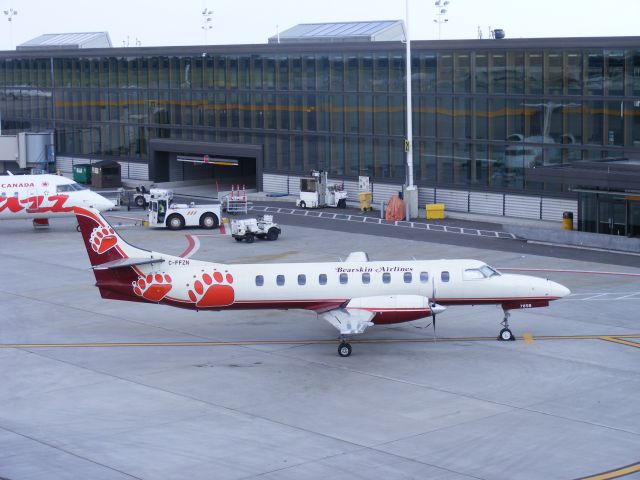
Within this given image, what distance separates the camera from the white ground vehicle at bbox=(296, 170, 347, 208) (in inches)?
Answer: 3152

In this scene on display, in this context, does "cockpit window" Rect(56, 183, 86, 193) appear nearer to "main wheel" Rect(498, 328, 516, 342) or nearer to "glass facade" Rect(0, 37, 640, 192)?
"glass facade" Rect(0, 37, 640, 192)

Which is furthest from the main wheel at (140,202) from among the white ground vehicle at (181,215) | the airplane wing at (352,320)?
the airplane wing at (352,320)

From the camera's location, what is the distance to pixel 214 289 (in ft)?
129

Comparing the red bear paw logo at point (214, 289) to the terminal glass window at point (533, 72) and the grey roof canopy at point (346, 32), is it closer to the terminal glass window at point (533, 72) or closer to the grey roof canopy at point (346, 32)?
the terminal glass window at point (533, 72)

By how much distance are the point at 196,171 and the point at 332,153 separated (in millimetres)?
19691

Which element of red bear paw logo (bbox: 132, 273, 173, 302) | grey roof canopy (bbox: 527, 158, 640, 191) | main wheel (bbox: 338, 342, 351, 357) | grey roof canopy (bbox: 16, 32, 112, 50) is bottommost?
main wheel (bbox: 338, 342, 351, 357)

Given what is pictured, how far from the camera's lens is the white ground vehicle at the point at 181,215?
69.8 m

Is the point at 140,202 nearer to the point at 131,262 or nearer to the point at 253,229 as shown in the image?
the point at 253,229

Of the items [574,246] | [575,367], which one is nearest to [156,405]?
[575,367]

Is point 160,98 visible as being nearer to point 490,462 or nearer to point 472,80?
point 472,80

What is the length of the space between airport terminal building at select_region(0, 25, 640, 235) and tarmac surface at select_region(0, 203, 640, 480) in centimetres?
1901

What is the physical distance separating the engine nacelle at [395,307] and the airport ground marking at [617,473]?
1174cm

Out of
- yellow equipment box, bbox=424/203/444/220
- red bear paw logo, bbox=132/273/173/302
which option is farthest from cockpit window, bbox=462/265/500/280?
yellow equipment box, bbox=424/203/444/220

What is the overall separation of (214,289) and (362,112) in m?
44.1
